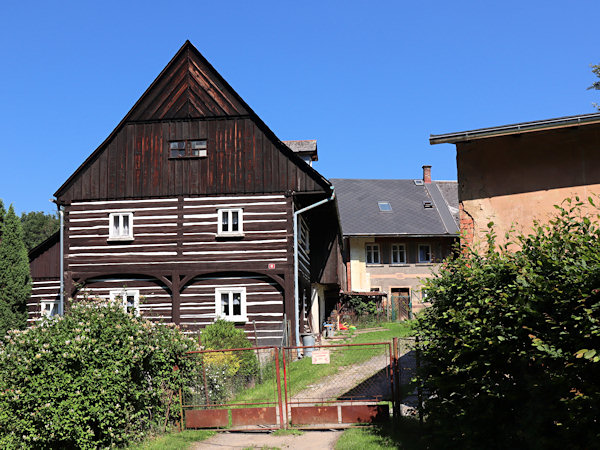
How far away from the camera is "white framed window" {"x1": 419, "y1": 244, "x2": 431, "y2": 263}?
41219mm

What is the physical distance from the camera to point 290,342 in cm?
2148

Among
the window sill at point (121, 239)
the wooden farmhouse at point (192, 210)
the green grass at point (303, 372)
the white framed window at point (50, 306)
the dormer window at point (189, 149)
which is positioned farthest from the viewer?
the white framed window at point (50, 306)

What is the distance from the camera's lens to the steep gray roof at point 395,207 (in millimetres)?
40844

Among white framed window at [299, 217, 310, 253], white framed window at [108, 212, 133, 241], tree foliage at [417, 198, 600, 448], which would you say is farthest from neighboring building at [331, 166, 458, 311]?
tree foliage at [417, 198, 600, 448]

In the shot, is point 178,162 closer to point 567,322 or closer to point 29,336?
point 29,336

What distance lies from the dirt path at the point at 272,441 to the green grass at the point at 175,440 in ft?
0.59

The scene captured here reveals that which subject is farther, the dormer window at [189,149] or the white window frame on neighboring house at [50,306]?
the white window frame on neighboring house at [50,306]

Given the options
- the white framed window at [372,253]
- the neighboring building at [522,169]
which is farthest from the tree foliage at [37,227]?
the neighboring building at [522,169]

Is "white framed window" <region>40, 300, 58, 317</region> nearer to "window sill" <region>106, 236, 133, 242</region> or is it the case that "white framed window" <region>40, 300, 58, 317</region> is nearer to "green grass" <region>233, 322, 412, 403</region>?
"window sill" <region>106, 236, 133, 242</region>

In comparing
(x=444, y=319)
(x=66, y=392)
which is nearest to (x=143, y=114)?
(x=66, y=392)

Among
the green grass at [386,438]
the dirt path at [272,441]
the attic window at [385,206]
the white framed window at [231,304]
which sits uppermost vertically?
the attic window at [385,206]

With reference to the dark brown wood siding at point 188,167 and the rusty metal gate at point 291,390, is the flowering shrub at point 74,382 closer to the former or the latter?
the rusty metal gate at point 291,390

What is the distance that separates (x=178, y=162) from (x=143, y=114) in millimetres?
2368

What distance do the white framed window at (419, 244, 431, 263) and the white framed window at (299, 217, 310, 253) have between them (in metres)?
15.1
